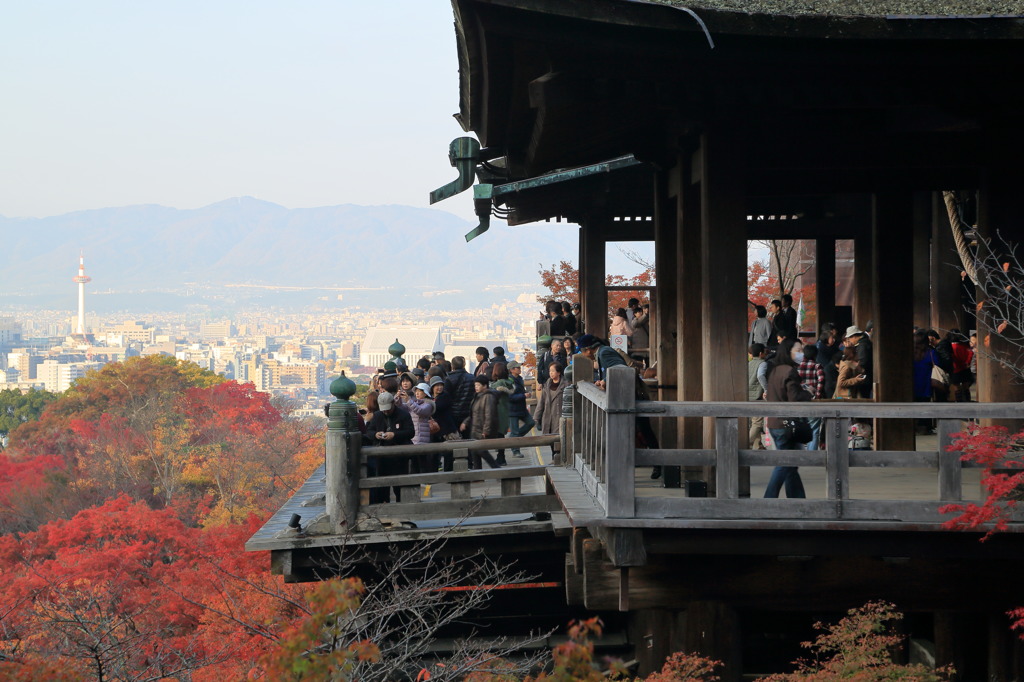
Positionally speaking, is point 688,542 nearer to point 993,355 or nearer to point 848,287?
point 993,355

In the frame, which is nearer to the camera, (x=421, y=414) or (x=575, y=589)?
(x=575, y=589)

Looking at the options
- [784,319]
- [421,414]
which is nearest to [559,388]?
[421,414]

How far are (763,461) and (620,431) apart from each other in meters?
0.88

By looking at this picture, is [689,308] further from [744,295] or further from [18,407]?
[18,407]

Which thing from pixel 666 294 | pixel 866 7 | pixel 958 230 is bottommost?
pixel 666 294

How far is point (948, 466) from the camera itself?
6.72 meters

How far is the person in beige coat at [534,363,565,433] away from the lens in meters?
12.4

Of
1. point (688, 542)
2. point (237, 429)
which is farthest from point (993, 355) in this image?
point (237, 429)

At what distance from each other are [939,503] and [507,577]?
245 inches

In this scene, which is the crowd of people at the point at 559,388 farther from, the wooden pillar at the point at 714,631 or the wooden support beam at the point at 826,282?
the wooden support beam at the point at 826,282

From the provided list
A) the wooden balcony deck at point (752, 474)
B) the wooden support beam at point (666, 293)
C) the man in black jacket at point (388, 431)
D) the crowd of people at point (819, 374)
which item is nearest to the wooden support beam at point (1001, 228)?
the wooden balcony deck at point (752, 474)

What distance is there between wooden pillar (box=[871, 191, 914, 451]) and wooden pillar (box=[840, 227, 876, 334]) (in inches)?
265

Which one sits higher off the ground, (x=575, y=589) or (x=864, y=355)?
(x=864, y=355)

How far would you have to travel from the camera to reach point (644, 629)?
12.2 metres
